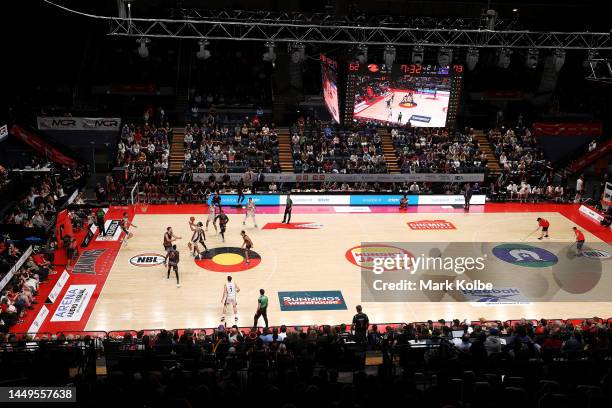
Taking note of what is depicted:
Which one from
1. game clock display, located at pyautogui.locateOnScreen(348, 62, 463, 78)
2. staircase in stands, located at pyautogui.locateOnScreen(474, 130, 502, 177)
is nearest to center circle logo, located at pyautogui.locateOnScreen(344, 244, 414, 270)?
game clock display, located at pyautogui.locateOnScreen(348, 62, 463, 78)

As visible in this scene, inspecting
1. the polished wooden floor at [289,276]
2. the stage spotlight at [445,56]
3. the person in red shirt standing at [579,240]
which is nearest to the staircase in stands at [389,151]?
the polished wooden floor at [289,276]

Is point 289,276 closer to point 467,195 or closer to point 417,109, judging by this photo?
point 417,109

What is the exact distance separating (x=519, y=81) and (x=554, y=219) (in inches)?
544

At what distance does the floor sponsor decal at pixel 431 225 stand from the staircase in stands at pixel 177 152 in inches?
468

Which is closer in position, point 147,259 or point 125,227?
point 147,259

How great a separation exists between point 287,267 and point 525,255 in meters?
9.10

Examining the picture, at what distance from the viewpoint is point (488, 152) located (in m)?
35.3

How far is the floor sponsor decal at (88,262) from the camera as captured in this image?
2162cm

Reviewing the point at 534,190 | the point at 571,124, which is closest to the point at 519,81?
the point at 571,124

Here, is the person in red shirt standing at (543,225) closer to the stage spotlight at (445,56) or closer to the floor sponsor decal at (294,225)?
the stage spotlight at (445,56)

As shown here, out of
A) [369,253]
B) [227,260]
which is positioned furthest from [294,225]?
[227,260]

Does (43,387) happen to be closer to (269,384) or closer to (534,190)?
(269,384)

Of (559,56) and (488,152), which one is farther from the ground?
(559,56)

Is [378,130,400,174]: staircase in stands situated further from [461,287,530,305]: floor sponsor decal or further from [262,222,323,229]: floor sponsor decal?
[461,287,530,305]: floor sponsor decal
